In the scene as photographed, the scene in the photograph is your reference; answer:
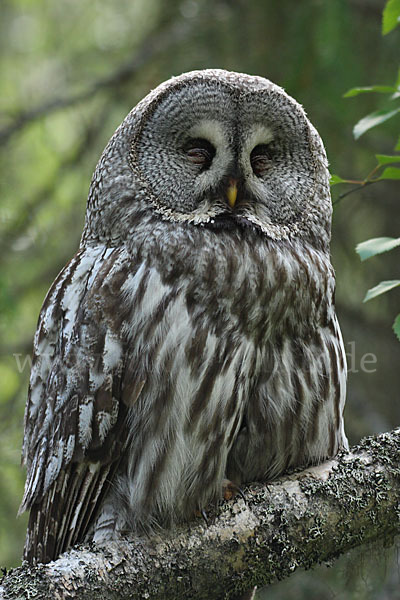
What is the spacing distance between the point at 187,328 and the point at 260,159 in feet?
2.77

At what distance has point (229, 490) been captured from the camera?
282cm

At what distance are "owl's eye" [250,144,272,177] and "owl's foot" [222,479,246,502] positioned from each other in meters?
1.24

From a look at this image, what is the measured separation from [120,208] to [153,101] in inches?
19.5

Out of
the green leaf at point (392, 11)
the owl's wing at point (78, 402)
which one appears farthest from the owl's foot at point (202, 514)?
the green leaf at point (392, 11)

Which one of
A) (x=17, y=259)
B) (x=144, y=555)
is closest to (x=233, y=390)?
(x=144, y=555)

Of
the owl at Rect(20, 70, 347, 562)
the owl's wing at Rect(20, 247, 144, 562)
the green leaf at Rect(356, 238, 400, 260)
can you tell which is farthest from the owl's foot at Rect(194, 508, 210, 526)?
the green leaf at Rect(356, 238, 400, 260)

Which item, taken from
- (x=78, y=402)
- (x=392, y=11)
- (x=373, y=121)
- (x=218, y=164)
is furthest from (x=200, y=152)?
(x=78, y=402)

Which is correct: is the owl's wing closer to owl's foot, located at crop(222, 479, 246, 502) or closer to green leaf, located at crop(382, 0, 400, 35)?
→ owl's foot, located at crop(222, 479, 246, 502)

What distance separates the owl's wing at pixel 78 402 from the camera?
9.13 ft

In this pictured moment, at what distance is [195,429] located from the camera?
108 inches

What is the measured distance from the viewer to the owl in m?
2.75

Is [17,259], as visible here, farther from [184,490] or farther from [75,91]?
[184,490]

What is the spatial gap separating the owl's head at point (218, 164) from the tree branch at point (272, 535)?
38.8 inches

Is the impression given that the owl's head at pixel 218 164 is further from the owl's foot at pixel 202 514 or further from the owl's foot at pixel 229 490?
the owl's foot at pixel 202 514
